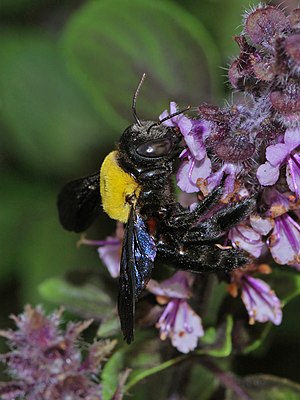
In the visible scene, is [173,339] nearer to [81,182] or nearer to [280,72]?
[81,182]

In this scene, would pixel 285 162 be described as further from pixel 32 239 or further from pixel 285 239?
pixel 32 239

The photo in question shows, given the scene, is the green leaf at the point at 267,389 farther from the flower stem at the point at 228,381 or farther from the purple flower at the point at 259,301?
the purple flower at the point at 259,301

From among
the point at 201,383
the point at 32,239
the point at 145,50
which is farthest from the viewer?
the point at 32,239

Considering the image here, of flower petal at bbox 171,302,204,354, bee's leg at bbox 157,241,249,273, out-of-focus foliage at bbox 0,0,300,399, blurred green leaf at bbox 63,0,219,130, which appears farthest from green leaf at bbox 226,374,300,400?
blurred green leaf at bbox 63,0,219,130

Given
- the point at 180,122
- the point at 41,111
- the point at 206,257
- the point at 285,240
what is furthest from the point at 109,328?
the point at 41,111

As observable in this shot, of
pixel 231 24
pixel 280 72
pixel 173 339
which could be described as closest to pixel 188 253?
pixel 173 339

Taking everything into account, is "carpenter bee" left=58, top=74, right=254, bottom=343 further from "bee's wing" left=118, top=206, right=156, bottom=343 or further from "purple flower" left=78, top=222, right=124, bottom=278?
"purple flower" left=78, top=222, right=124, bottom=278

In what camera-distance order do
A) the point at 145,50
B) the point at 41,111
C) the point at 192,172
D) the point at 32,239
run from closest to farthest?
the point at 192,172
the point at 145,50
the point at 32,239
the point at 41,111
